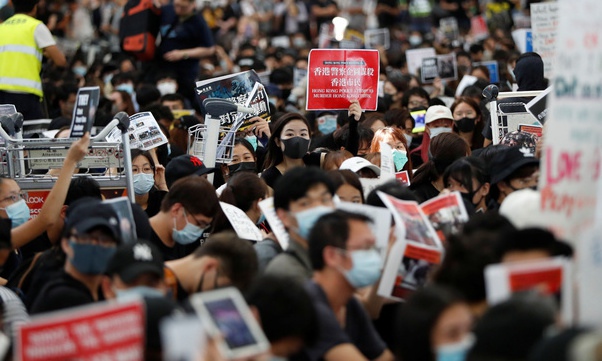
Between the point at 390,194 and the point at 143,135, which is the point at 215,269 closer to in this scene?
the point at 390,194

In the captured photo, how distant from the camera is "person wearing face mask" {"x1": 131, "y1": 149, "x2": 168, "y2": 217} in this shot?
8.66m

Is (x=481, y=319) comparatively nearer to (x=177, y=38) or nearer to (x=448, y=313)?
(x=448, y=313)

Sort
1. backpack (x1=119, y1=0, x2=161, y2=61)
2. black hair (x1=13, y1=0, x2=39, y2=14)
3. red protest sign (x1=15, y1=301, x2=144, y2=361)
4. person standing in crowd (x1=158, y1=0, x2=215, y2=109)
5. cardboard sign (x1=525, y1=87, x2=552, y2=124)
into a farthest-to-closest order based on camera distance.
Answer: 1. backpack (x1=119, y1=0, x2=161, y2=61)
2. person standing in crowd (x1=158, y1=0, x2=215, y2=109)
3. black hair (x1=13, y1=0, x2=39, y2=14)
4. cardboard sign (x1=525, y1=87, x2=552, y2=124)
5. red protest sign (x1=15, y1=301, x2=144, y2=361)

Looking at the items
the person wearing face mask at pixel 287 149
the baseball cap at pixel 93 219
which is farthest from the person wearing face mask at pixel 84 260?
the person wearing face mask at pixel 287 149

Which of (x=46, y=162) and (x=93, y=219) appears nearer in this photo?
(x=93, y=219)

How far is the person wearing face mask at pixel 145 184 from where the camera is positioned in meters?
8.66

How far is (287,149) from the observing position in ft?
29.8

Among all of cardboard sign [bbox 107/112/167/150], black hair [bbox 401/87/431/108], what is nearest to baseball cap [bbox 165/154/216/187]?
cardboard sign [bbox 107/112/167/150]

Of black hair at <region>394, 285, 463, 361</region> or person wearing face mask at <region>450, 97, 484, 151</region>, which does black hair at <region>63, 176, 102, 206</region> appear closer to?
black hair at <region>394, 285, 463, 361</region>

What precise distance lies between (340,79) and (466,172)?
2.25 meters

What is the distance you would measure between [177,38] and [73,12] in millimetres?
11395

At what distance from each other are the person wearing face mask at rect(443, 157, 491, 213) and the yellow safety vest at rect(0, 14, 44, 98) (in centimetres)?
534

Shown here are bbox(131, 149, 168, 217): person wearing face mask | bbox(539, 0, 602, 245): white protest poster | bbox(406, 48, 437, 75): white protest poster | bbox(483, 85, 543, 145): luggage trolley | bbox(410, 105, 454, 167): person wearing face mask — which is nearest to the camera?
bbox(539, 0, 602, 245): white protest poster

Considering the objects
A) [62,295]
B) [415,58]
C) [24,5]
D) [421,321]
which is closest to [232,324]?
[421,321]
